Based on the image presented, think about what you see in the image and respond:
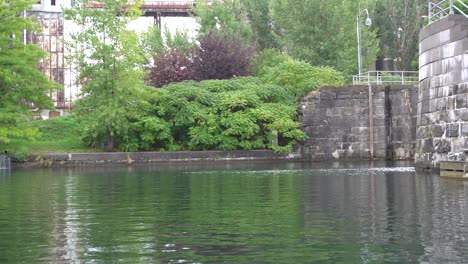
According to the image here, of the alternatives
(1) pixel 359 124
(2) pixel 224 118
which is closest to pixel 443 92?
(1) pixel 359 124

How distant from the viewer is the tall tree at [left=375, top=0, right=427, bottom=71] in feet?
232

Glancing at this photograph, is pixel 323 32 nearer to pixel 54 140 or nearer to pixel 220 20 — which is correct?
pixel 220 20

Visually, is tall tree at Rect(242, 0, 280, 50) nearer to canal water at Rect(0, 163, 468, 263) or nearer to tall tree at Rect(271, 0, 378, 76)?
tall tree at Rect(271, 0, 378, 76)

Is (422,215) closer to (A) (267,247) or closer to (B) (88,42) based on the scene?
(A) (267,247)

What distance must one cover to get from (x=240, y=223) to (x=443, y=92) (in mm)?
15458

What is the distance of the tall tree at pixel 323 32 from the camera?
200 ft

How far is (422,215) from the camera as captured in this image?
15156 mm

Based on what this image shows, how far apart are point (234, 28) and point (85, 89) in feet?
75.5

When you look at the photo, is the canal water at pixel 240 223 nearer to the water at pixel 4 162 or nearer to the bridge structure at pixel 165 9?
the water at pixel 4 162

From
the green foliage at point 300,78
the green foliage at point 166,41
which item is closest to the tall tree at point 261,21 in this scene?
the green foliage at point 166,41

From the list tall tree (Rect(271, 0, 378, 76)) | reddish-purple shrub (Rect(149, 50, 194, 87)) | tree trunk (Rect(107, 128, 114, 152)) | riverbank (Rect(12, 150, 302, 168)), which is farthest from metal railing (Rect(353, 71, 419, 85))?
tree trunk (Rect(107, 128, 114, 152))

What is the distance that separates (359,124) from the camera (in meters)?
46.9

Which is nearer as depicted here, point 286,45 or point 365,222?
point 365,222

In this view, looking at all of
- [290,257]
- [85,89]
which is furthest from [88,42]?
[290,257]
